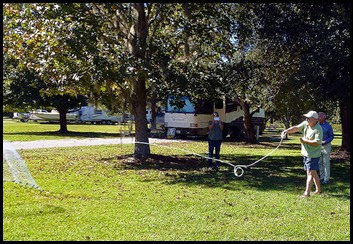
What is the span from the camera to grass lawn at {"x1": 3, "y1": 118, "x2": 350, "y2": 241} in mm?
5594

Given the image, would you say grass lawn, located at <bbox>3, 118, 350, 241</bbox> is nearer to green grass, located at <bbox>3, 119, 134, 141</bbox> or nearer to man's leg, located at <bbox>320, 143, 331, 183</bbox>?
man's leg, located at <bbox>320, 143, 331, 183</bbox>

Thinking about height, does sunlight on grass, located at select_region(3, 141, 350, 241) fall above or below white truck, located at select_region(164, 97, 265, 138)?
below

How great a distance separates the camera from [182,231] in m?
5.65

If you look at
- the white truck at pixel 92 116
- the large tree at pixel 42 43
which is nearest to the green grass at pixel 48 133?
the large tree at pixel 42 43

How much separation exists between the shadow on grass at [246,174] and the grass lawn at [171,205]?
0.02m

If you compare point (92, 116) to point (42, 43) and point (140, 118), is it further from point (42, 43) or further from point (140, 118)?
point (42, 43)

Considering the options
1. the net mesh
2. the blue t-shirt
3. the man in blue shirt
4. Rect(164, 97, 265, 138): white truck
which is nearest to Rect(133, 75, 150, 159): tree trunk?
the blue t-shirt

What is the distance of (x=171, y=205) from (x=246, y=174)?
14.1 ft

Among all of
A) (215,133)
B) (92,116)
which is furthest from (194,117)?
(92,116)

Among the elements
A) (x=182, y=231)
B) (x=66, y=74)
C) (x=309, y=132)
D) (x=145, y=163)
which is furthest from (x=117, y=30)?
(x=182, y=231)

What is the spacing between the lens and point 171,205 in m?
7.20

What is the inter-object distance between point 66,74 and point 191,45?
393 cm

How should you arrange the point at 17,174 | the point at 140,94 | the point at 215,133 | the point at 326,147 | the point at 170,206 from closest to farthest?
the point at 170,206 → the point at 17,174 → the point at 326,147 → the point at 215,133 → the point at 140,94

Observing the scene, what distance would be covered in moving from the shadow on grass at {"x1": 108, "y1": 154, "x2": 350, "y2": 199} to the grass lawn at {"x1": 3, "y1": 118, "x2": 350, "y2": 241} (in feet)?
0.08
